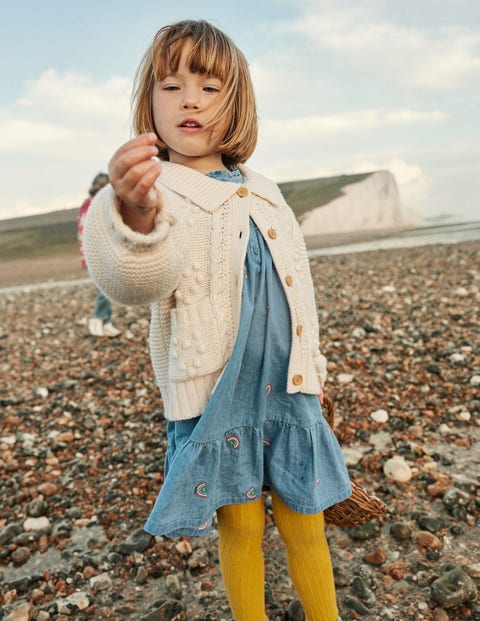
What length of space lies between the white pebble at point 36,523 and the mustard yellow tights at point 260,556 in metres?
2.27

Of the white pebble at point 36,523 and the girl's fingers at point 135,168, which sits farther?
the white pebble at point 36,523

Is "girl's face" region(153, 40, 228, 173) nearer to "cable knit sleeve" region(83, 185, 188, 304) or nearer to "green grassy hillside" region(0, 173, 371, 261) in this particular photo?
"cable knit sleeve" region(83, 185, 188, 304)

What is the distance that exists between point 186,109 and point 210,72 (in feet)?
0.66

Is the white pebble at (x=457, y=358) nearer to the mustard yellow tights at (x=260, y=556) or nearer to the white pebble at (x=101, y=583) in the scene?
the mustard yellow tights at (x=260, y=556)

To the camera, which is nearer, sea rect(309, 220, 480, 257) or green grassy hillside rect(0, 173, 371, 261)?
sea rect(309, 220, 480, 257)

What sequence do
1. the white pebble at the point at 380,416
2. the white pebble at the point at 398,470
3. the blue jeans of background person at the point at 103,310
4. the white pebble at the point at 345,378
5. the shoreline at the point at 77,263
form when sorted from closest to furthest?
the white pebble at the point at 398,470
the white pebble at the point at 380,416
the white pebble at the point at 345,378
the blue jeans of background person at the point at 103,310
the shoreline at the point at 77,263

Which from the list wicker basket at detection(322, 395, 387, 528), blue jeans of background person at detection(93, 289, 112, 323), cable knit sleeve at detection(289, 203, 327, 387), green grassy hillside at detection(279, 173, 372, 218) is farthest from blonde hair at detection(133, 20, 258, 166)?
green grassy hillside at detection(279, 173, 372, 218)

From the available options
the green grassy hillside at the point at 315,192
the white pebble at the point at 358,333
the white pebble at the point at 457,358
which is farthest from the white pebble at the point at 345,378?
the green grassy hillside at the point at 315,192

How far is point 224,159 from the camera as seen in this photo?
2.80 m

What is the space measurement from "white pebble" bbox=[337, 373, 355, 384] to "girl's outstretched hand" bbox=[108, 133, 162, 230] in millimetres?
5052

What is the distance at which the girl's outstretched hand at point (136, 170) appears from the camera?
1.85 meters

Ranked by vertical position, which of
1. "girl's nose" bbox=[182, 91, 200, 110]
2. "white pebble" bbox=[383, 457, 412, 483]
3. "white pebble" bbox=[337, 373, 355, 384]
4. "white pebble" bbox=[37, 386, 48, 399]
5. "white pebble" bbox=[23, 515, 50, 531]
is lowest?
"white pebble" bbox=[23, 515, 50, 531]

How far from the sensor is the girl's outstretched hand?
185 cm

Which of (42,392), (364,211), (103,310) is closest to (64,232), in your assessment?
(364,211)
